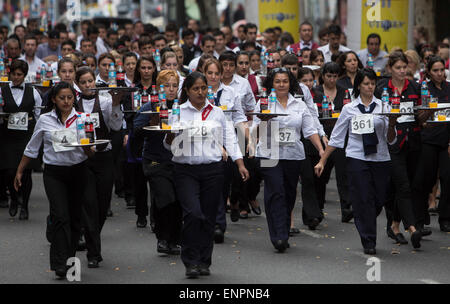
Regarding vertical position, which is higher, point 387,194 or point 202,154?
point 202,154

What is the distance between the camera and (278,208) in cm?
1107

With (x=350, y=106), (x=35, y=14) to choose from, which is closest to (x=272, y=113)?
(x=350, y=106)

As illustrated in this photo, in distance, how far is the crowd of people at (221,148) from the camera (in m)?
9.70

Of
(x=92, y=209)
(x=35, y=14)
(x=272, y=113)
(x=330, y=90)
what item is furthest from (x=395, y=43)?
(x=35, y=14)

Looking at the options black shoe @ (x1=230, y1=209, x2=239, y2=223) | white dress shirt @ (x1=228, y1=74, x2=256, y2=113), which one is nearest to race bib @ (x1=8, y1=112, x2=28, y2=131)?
white dress shirt @ (x1=228, y1=74, x2=256, y2=113)

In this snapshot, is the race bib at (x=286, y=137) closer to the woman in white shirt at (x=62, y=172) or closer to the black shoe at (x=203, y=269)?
the black shoe at (x=203, y=269)

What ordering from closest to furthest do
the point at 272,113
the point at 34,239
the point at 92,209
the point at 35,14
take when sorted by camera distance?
the point at 92,209 → the point at 272,113 → the point at 34,239 → the point at 35,14

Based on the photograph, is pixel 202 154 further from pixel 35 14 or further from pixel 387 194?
pixel 35 14

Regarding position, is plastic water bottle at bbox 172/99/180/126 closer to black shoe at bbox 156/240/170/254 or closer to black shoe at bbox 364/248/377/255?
black shoe at bbox 156/240/170/254

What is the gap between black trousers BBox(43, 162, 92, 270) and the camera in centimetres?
961

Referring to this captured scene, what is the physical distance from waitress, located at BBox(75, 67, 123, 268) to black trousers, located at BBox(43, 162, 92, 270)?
35 cm

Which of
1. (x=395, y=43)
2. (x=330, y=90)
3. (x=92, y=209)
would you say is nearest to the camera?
(x=92, y=209)

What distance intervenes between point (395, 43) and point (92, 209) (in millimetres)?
11540
